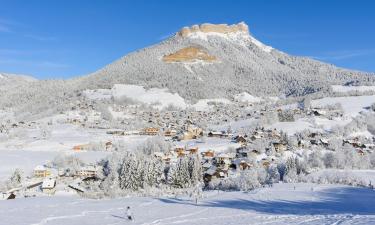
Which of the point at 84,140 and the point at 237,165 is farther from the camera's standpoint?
the point at 84,140

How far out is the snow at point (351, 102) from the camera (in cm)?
14181

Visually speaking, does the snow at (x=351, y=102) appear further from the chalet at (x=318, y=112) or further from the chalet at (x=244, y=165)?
the chalet at (x=244, y=165)

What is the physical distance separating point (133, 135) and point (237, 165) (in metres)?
55.0

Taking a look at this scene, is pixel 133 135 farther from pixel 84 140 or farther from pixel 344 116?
pixel 344 116

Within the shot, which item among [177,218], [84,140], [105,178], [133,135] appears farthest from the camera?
[133,135]

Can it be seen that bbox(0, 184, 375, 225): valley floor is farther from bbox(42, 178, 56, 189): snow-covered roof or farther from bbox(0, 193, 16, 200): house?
bbox(42, 178, 56, 189): snow-covered roof

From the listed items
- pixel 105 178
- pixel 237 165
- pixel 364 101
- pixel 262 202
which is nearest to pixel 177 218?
pixel 262 202

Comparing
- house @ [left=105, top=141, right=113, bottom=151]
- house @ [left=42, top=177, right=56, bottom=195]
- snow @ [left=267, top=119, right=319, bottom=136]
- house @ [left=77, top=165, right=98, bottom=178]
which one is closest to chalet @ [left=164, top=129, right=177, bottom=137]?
snow @ [left=267, top=119, right=319, bottom=136]

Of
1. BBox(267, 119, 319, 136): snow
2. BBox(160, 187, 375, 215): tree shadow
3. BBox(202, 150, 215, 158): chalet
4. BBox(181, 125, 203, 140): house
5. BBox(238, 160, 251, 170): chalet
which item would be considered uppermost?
BBox(267, 119, 319, 136): snow

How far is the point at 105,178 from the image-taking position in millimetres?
64875

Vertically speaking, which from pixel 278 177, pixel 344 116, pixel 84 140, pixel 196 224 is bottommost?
pixel 196 224

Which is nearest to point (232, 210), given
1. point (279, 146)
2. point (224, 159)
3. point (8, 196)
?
point (8, 196)

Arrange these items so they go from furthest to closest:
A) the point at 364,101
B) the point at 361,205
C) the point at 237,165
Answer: the point at 364,101 → the point at 237,165 → the point at 361,205

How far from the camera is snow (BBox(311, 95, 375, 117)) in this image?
465 ft
